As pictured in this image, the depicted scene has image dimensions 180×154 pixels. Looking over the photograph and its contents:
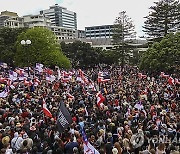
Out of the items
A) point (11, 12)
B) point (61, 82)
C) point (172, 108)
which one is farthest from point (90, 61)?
point (11, 12)

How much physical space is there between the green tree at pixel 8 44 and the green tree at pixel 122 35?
15.5m

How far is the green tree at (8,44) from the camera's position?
5078 centimetres

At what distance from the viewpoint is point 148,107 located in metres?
15.4

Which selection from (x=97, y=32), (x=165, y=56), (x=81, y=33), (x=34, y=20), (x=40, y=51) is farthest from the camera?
(x=97, y=32)

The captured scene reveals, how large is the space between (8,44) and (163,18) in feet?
77.4

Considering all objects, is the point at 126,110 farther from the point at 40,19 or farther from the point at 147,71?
the point at 40,19

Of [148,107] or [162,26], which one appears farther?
[162,26]

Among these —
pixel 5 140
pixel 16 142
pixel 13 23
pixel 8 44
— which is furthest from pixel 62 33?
pixel 5 140

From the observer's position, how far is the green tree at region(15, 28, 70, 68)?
1800 inches

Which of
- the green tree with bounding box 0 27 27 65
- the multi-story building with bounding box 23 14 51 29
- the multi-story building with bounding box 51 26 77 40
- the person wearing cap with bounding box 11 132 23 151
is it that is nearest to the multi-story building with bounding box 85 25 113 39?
the multi-story building with bounding box 51 26 77 40

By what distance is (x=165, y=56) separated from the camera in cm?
3500

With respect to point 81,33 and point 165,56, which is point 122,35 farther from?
point 81,33

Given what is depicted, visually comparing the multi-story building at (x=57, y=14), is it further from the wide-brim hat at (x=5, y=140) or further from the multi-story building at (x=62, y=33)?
the wide-brim hat at (x=5, y=140)

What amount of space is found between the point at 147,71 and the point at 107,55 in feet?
65.1
